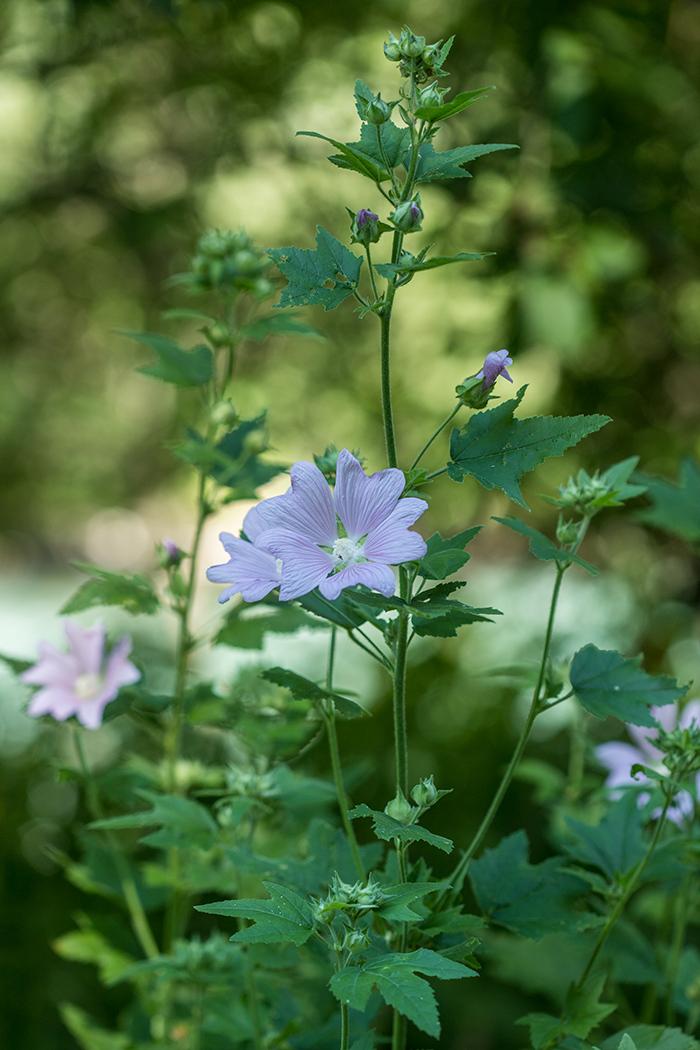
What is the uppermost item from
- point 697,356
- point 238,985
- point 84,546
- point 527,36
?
point 84,546

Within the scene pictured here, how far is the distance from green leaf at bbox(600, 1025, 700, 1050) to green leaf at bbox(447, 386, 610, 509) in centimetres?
56

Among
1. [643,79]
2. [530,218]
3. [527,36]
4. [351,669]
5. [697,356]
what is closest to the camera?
[527,36]

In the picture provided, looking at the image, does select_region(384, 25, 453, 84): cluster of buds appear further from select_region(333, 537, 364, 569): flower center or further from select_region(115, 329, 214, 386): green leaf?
select_region(115, 329, 214, 386): green leaf

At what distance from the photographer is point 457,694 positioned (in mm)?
2336

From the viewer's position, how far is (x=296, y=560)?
0.78 m

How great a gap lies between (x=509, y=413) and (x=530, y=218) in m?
1.74

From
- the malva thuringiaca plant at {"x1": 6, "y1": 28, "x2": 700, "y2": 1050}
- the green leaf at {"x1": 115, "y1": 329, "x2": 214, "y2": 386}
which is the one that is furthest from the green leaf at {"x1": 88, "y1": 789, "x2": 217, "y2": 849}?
the green leaf at {"x1": 115, "y1": 329, "x2": 214, "y2": 386}

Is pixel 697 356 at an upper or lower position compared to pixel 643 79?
lower

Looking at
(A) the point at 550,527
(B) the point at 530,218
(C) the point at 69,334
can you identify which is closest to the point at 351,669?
(A) the point at 550,527

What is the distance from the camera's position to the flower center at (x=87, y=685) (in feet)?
4.61

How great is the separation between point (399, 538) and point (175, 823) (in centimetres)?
51

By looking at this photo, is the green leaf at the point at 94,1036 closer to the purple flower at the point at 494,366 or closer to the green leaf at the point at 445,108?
the purple flower at the point at 494,366

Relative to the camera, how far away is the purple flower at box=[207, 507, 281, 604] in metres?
0.84

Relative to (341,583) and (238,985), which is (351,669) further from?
(341,583)
